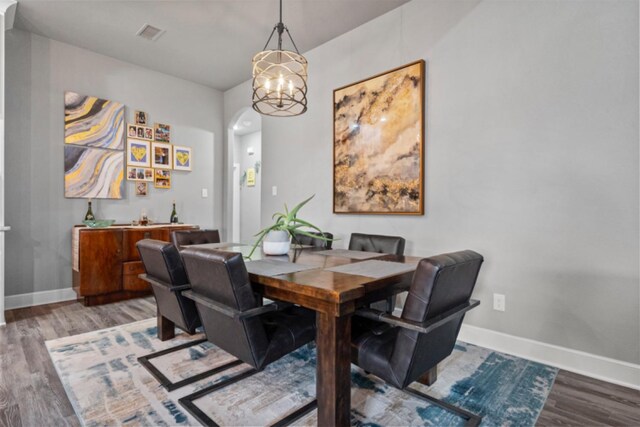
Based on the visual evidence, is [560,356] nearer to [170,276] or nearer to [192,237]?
[170,276]

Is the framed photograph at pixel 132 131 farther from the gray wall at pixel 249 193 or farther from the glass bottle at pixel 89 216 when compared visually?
the gray wall at pixel 249 193

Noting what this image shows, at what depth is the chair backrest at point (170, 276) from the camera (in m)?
1.91

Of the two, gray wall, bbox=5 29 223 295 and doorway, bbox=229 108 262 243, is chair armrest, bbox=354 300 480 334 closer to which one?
gray wall, bbox=5 29 223 295

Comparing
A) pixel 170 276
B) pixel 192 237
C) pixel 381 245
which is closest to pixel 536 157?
pixel 381 245

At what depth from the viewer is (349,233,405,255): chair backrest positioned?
8.02ft

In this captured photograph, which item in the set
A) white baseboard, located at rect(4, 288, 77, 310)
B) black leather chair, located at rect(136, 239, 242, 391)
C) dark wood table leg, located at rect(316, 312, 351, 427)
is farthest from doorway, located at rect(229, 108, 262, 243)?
dark wood table leg, located at rect(316, 312, 351, 427)

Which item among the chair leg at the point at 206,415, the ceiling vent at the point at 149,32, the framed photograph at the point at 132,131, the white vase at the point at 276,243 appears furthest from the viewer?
the framed photograph at the point at 132,131

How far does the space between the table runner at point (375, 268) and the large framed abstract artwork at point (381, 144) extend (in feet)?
3.65

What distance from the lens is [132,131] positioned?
418cm

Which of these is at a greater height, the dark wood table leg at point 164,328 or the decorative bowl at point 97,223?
the decorative bowl at point 97,223

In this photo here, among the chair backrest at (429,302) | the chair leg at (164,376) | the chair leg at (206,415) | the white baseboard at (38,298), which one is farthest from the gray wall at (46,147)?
the chair backrest at (429,302)

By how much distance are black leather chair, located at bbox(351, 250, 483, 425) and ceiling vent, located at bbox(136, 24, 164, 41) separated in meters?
3.52

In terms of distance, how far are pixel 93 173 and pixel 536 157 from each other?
439 centimetres

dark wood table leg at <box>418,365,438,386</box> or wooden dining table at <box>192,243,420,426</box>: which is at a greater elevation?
wooden dining table at <box>192,243,420,426</box>
